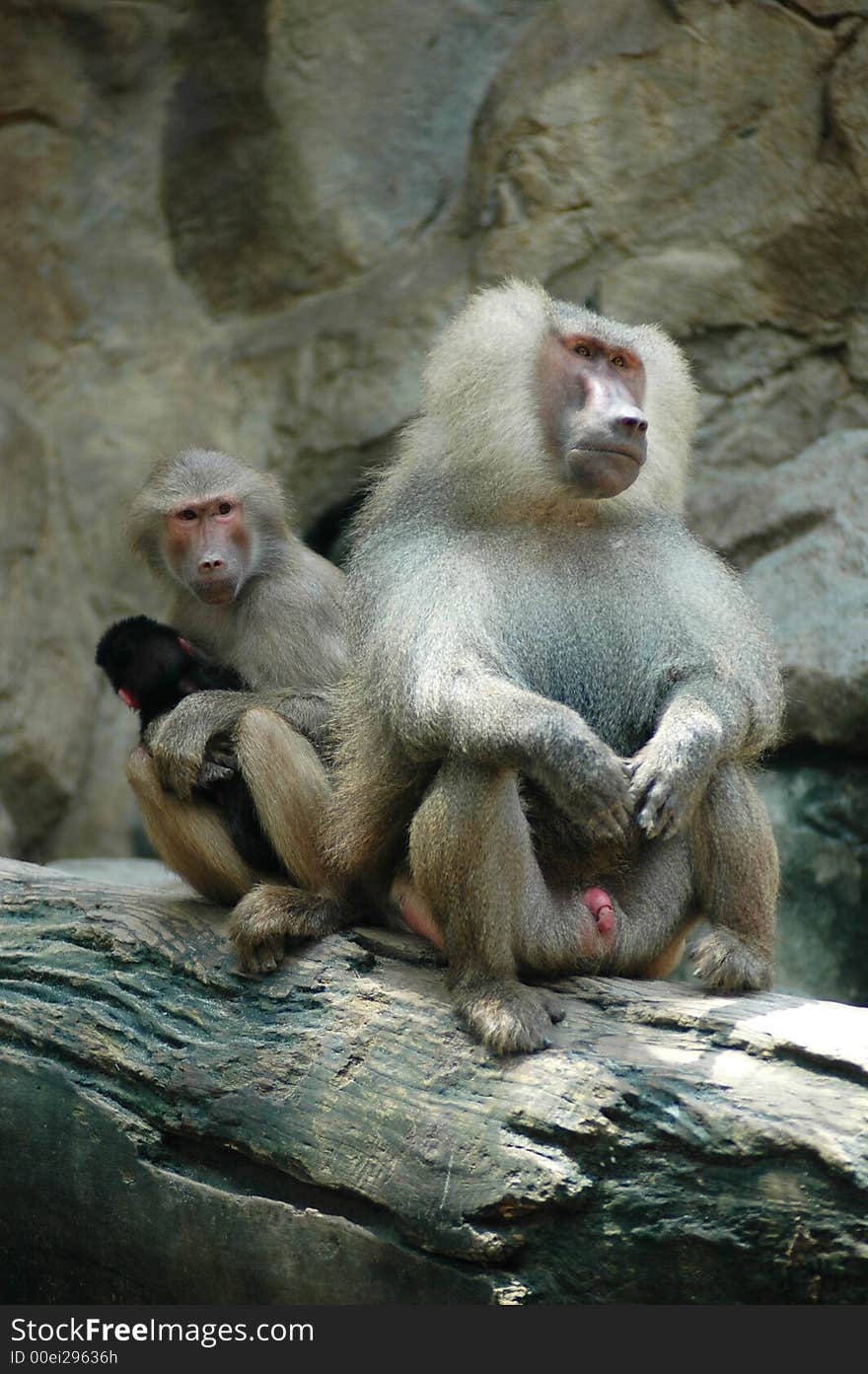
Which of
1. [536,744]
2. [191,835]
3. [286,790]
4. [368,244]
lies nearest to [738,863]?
[536,744]

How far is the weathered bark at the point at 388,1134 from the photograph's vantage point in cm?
315

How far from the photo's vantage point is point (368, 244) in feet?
22.2

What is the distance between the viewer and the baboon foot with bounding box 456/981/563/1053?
11.5 feet

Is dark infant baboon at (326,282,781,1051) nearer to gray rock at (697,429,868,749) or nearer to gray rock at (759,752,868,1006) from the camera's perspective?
gray rock at (697,429,868,749)

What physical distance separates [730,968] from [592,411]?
4.86 ft

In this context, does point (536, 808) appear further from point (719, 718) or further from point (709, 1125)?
point (709, 1125)

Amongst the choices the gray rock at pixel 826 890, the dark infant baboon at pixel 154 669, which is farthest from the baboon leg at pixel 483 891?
the gray rock at pixel 826 890

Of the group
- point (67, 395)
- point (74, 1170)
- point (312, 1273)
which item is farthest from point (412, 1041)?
point (67, 395)

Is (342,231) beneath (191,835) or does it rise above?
above

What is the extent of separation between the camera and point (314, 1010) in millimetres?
3855

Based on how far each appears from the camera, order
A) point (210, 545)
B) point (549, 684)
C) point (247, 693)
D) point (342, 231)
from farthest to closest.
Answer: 1. point (342, 231)
2. point (210, 545)
3. point (247, 693)
4. point (549, 684)

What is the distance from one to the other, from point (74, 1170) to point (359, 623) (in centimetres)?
159

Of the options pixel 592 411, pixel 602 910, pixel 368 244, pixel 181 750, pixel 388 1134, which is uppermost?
pixel 368 244

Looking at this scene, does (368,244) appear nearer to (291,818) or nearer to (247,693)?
(247,693)
